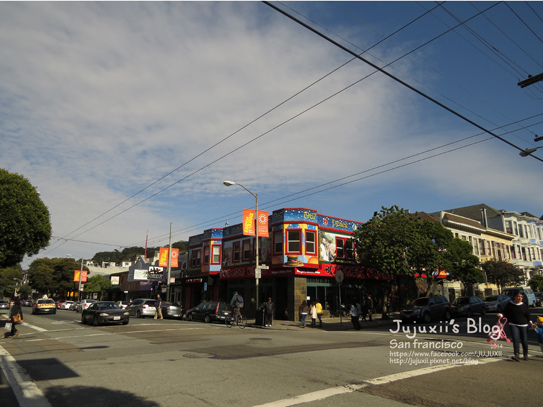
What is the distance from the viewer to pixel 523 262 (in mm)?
53625

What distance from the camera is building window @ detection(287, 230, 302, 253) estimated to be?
29.5 meters

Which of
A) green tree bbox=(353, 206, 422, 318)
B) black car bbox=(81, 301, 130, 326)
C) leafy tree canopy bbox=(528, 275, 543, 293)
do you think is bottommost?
black car bbox=(81, 301, 130, 326)

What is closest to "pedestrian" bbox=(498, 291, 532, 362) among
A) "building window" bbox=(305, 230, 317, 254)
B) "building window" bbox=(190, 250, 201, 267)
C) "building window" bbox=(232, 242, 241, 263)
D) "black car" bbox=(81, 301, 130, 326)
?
"black car" bbox=(81, 301, 130, 326)

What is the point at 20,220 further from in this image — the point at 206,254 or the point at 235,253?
the point at 206,254

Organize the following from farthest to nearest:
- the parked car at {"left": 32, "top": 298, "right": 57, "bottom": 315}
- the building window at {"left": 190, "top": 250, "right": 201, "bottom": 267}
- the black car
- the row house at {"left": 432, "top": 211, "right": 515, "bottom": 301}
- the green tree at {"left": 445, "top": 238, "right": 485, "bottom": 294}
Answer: the row house at {"left": 432, "top": 211, "right": 515, "bottom": 301}
the building window at {"left": 190, "top": 250, "right": 201, "bottom": 267}
the parked car at {"left": 32, "top": 298, "right": 57, "bottom": 315}
the green tree at {"left": 445, "top": 238, "right": 485, "bottom": 294}
the black car

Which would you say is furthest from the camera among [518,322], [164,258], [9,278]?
[9,278]

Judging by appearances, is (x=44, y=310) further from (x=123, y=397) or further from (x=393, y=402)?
(x=393, y=402)

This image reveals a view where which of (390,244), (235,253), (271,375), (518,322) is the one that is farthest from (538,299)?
(271,375)

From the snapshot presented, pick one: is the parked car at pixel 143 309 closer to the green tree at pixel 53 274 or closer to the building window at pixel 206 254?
the building window at pixel 206 254

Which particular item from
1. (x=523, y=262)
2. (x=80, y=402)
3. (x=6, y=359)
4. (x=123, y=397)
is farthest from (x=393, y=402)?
(x=523, y=262)

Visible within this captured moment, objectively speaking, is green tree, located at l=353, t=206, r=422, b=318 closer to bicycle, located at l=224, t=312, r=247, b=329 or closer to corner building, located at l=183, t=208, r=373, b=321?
corner building, located at l=183, t=208, r=373, b=321

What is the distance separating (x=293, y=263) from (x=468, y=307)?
12441 mm

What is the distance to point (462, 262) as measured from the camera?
120 ft

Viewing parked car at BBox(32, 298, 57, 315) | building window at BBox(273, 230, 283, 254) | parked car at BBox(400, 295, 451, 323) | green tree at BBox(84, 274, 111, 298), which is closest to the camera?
parked car at BBox(400, 295, 451, 323)
